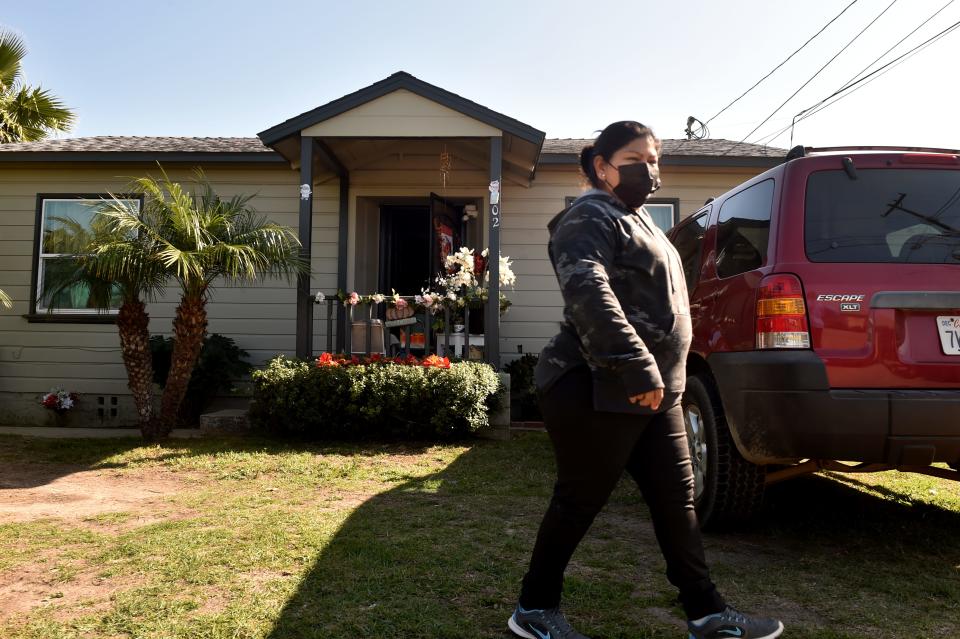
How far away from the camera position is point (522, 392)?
8578 millimetres

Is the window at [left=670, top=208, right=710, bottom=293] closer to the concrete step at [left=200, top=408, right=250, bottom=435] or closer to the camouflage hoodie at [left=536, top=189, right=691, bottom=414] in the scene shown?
the camouflage hoodie at [left=536, top=189, right=691, bottom=414]

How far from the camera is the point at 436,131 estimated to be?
25.5 feet

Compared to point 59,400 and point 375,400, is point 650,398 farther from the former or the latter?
point 59,400

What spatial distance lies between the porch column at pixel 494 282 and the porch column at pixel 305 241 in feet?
6.58

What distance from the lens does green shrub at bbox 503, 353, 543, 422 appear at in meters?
8.57

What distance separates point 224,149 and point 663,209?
5891 mm

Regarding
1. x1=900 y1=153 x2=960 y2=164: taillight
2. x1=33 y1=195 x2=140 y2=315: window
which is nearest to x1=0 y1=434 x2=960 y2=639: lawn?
x1=900 y1=153 x2=960 y2=164: taillight

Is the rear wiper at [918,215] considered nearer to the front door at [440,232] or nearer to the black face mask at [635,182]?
the black face mask at [635,182]

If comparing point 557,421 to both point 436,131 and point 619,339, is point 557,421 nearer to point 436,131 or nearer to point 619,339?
point 619,339

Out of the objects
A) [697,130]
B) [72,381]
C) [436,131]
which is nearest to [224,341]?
[72,381]

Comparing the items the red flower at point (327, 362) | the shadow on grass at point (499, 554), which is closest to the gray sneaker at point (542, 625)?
the shadow on grass at point (499, 554)

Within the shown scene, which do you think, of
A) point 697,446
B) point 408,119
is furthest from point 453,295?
point 697,446

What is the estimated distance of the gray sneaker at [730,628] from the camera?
220 centimetres

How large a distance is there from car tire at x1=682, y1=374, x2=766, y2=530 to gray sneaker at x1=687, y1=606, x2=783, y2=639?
4.01 ft
